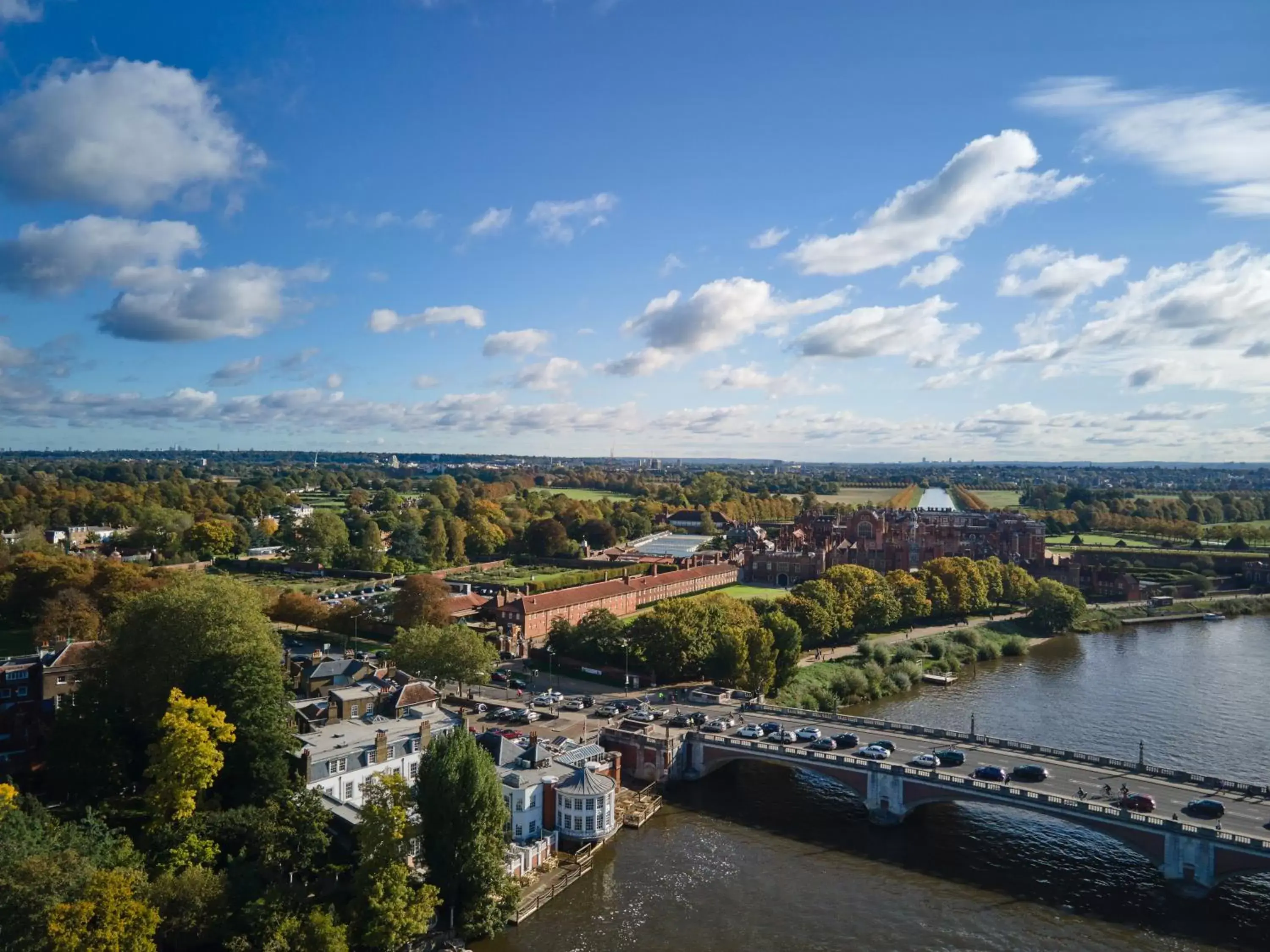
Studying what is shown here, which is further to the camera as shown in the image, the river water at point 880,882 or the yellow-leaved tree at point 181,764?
the yellow-leaved tree at point 181,764

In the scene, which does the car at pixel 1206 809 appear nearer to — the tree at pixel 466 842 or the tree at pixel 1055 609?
the tree at pixel 466 842

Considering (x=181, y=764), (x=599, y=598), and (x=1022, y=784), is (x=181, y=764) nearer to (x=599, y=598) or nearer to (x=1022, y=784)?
(x=1022, y=784)

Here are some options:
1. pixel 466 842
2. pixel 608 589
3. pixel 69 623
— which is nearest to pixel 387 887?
pixel 466 842

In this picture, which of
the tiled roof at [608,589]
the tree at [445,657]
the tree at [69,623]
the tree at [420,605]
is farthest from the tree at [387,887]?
the tiled roof at [608,589]

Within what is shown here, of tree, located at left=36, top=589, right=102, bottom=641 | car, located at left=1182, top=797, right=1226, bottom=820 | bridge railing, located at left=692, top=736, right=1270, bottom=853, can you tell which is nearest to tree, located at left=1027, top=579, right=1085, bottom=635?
bridge railing, located at left=692, top=736, right=1270, bottom=853

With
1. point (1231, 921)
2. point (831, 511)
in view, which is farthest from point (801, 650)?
point (831, 511)
